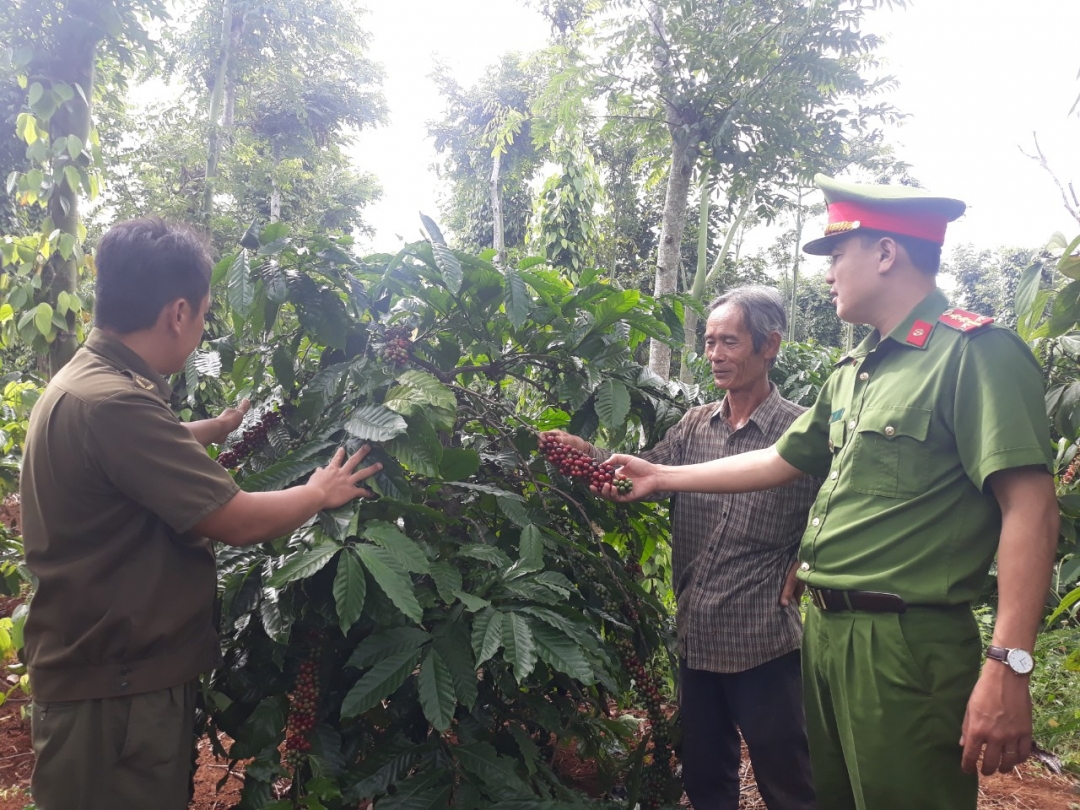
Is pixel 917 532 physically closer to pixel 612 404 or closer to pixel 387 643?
pixel 612 404

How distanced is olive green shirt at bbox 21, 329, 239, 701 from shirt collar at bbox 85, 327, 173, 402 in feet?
0.04

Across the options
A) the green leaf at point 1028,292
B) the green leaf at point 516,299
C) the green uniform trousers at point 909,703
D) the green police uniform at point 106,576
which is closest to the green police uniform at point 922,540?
the green uniform trousers at point 909,703

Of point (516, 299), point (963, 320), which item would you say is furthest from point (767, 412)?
point (516, 299)

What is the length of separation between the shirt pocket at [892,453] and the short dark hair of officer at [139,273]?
1348mm

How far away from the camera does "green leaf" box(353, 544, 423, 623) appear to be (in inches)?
48.6

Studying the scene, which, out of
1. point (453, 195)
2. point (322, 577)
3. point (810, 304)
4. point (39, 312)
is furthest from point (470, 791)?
point (810, 304)

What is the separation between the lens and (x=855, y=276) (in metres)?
1.48

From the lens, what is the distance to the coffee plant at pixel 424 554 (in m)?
1.35

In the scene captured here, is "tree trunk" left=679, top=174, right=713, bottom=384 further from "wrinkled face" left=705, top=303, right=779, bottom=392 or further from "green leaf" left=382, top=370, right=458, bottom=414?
"green leaf" left=382, top=370, right=458, bottom=414

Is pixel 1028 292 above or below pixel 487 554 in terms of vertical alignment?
above

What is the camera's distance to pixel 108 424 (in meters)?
1.17

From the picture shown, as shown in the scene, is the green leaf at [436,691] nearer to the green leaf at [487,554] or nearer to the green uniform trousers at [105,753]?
the green leaf at [487,554]

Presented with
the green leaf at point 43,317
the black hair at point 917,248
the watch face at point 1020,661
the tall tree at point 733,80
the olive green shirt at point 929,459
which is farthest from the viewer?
the tall tree at point 733,80

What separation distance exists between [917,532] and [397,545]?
97 cm
